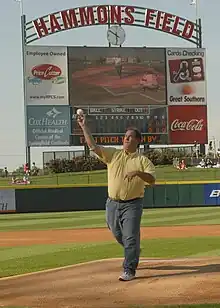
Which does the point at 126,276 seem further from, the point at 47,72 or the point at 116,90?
the point at 47,72

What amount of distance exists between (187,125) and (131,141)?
2980 cm

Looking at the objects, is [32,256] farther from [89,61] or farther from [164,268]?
[89,61]

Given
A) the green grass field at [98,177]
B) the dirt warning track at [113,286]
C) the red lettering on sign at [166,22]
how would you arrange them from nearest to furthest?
1. the dirt warning track at [113,286]
2. the green grass field at [98,177]
3. the red lettering on sign at [166,22]

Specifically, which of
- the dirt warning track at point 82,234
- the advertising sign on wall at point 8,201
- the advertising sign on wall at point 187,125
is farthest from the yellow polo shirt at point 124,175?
the advertising sign on wall at point 187,125

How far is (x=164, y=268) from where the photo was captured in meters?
8.06

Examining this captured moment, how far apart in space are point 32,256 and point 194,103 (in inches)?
1082

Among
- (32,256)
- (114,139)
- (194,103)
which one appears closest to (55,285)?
(32,256)

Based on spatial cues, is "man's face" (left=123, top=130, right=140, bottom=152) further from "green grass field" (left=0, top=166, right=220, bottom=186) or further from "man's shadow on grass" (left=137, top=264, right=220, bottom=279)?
"green grass field" (left=0, top=166, right=220, bottom=186)

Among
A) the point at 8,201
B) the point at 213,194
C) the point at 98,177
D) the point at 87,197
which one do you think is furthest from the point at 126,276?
the point at 98,177

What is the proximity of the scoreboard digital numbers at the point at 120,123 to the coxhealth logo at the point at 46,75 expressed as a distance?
1.83 m

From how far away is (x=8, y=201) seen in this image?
91.4ft

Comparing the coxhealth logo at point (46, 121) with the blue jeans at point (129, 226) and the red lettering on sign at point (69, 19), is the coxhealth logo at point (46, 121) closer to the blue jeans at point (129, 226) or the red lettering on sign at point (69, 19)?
the red lettering on sign at point (69, 19)

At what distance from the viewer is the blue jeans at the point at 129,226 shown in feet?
23.7

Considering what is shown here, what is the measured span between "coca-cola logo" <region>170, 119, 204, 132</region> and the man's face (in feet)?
95.7
